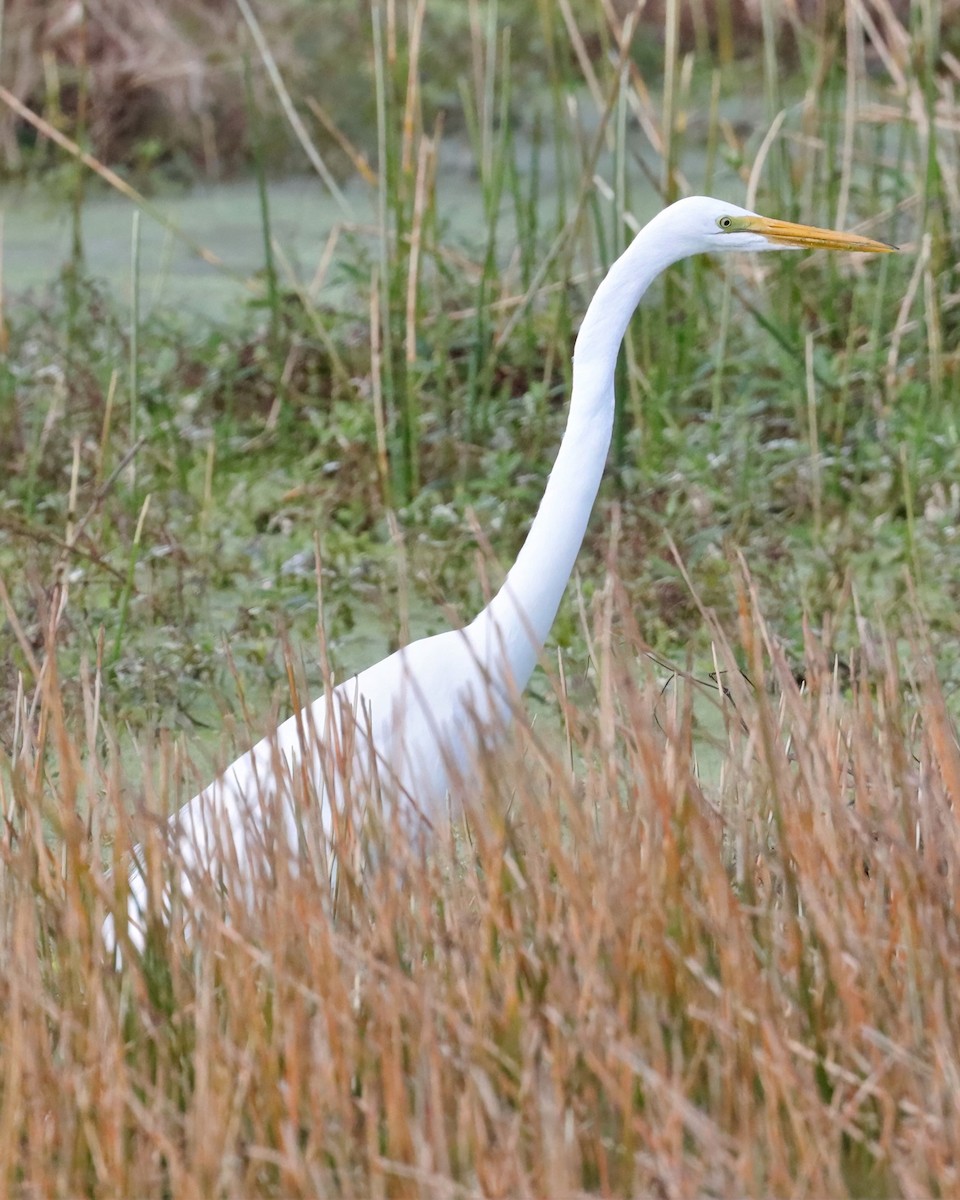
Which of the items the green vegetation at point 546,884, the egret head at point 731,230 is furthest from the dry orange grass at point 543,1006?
the egret head at point 731,230

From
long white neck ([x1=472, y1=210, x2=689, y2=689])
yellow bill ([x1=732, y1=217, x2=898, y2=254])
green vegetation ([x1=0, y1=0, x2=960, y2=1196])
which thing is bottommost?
green vegetation ([x1=0, y1=0, x2=960, y2=1196])

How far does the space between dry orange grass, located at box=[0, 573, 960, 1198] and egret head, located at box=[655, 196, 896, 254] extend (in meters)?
0.52

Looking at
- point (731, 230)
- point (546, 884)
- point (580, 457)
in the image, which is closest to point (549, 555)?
point (580, 457)

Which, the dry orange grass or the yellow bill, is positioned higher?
the yellow bill

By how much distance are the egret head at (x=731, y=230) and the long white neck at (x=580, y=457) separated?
2cm

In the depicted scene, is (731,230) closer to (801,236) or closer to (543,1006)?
(801,236)

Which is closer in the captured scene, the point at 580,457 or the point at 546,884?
the point at 546,884

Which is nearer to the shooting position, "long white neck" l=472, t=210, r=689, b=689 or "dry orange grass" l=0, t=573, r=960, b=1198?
"dry orange grass" l=0, t=573, r=960, b=1198

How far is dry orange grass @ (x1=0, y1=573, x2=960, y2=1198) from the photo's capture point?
47.5 inches

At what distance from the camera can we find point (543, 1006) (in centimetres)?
133

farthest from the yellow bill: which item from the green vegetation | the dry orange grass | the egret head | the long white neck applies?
the dry orange grass

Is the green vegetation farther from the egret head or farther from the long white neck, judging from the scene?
the egret head

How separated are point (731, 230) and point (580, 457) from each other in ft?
0.94

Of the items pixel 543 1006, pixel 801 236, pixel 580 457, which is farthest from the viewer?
pixel 801 236
